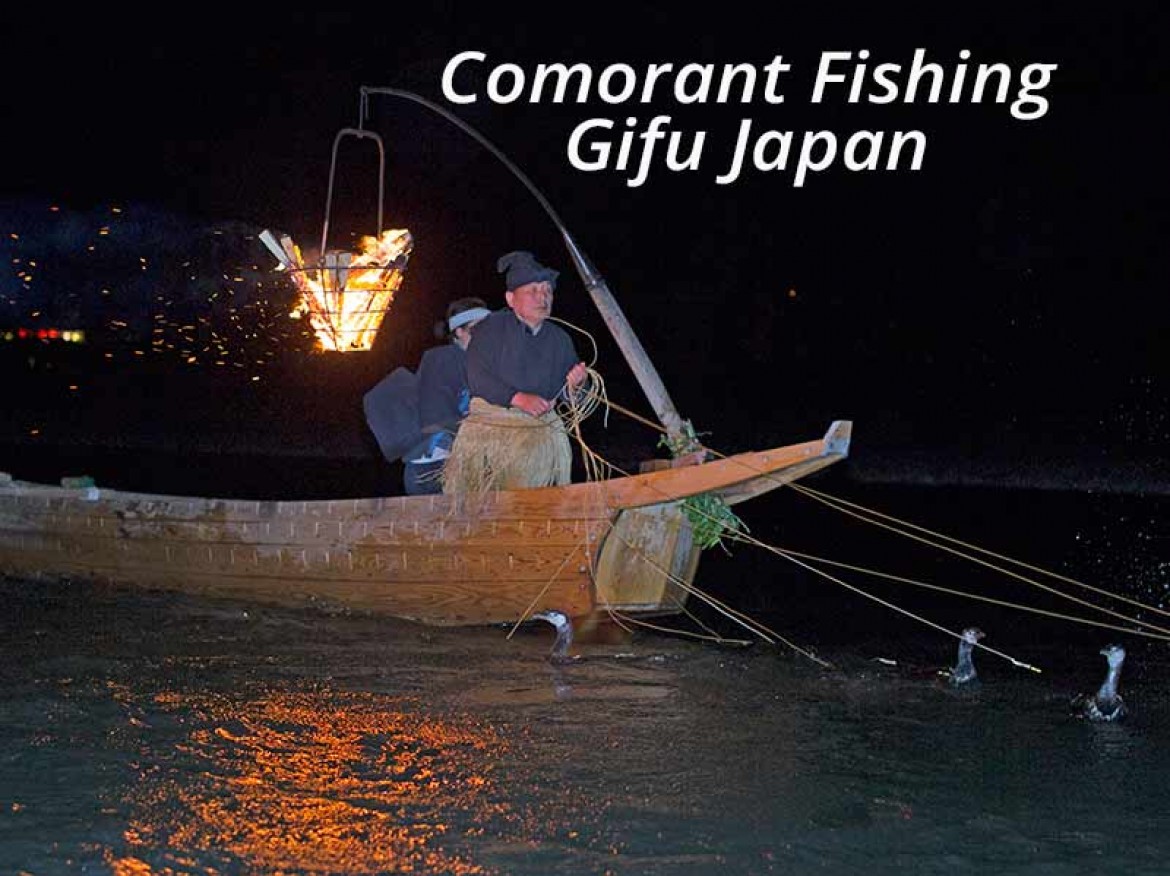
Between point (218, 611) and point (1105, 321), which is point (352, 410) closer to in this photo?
point (1105, 321)

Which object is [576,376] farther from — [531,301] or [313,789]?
[313,789]

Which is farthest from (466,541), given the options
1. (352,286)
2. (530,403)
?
(352,286)

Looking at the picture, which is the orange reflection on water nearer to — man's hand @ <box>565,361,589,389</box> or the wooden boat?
the wooden boat

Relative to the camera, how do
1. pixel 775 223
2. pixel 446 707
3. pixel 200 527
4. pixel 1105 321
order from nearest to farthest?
pixel 446 707, pixel 200 527, pixel 1105 321, pixel 775 223

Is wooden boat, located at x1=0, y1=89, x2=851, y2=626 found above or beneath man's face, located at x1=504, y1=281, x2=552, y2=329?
beneath

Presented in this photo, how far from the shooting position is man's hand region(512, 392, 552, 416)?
351 inches

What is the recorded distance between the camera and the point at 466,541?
8.95 m

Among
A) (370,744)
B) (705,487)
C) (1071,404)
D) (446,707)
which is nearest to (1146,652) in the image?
(705,487)

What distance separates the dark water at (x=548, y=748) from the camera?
5406 millimetres

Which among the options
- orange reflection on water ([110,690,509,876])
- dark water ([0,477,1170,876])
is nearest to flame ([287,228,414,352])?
dark water ([0,477,1170,876])

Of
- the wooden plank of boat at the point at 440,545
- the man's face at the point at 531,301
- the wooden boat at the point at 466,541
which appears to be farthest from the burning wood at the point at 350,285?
the wooden plank of boat at the point at 440,545

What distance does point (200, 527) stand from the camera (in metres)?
9.84

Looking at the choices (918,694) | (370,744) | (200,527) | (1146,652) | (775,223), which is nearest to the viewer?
(370,744)

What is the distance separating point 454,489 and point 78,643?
80.7 inches
